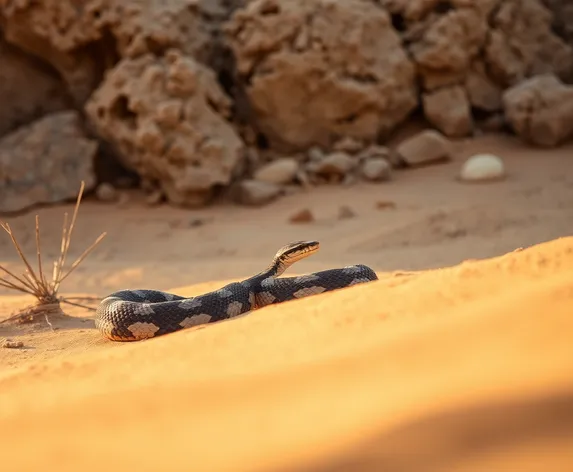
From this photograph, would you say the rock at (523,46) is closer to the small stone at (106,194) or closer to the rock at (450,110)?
the rock at (450,110)

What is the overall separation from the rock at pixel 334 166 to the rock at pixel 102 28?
3.18 metres

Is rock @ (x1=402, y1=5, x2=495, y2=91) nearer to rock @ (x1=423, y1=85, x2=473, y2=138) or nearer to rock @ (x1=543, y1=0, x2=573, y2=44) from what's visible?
rock @ (x1=423, y1=85, x2=473, y2=138)

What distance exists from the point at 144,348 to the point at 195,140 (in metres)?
8.32

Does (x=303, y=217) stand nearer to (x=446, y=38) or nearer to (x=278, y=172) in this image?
(x=278, y=172)

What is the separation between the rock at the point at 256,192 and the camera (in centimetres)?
1089

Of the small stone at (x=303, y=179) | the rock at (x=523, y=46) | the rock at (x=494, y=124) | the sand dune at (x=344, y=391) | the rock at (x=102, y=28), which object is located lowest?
the sand dune at (x=344, y=391)

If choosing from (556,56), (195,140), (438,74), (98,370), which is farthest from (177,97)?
A: (98,370)

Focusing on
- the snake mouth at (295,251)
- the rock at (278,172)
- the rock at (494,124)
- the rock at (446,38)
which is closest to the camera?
the snake mouth at (295,251)

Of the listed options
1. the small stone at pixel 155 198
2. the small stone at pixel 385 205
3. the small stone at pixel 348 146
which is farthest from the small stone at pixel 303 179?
the small stone at pixel 155 198

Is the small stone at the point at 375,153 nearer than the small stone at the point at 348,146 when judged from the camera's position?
Yes

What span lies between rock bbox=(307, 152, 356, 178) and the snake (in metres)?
5.59

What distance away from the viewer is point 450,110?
1243 cm

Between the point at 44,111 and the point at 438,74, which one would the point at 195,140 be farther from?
the point at 438,74

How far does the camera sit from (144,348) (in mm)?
2938
